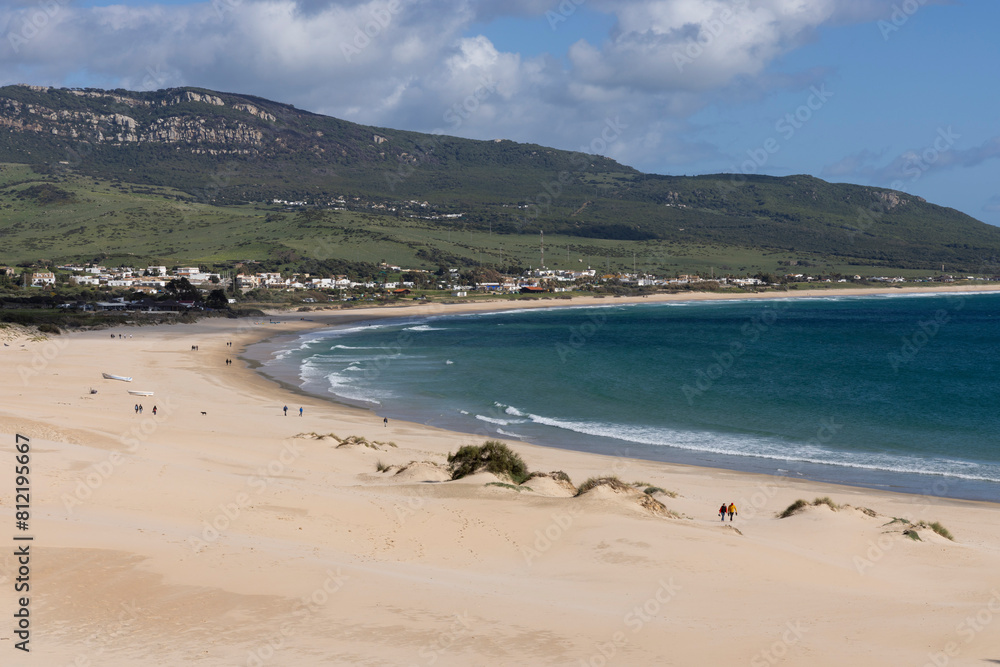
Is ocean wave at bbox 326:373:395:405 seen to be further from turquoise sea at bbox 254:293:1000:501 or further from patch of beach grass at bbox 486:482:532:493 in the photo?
patch of beach grass at bbox 486:482:532:493

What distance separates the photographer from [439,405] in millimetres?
40750

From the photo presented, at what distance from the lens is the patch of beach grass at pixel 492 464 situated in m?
20.8

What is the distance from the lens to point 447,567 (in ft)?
46.4

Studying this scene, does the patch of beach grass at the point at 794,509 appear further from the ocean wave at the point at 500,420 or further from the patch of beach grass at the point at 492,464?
the ocean wave at the point at 500,420

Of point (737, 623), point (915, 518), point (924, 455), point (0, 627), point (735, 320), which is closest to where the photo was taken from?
point (0, 627)

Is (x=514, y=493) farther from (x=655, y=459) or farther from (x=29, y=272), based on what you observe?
(x=29, y=272)

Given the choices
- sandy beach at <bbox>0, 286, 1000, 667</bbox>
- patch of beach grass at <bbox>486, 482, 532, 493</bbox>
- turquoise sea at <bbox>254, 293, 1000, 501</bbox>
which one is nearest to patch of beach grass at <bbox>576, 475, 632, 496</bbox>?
sandy beach at <bbox>0, 286, 1000, 667</bbox>

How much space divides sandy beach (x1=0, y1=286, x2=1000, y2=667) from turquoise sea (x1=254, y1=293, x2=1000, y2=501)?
6254 mm

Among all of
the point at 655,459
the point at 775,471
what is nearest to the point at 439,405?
the point at 655,459

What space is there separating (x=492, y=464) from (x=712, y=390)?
1099 inches

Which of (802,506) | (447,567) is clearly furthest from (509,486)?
(802,506)

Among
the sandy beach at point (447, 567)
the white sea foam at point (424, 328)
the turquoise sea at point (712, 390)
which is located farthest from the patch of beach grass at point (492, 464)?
the white sea foam at point (424, 328)

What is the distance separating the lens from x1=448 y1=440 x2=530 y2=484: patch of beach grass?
20766 millimetres

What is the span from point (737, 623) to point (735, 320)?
95.3 m
